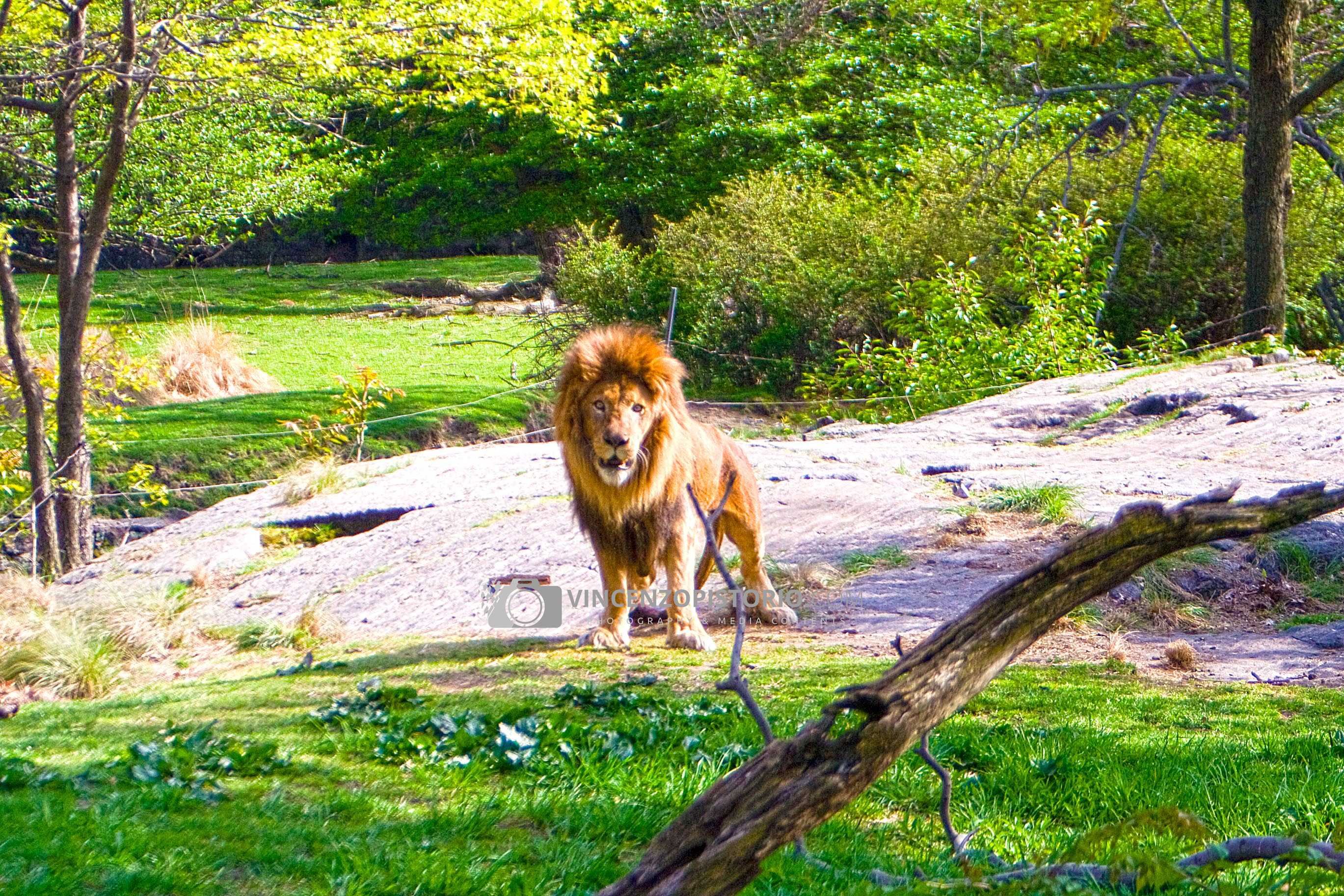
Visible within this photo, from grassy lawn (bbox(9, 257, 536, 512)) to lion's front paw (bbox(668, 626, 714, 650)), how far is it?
8067 millimetres

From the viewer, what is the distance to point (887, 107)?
91.0ft

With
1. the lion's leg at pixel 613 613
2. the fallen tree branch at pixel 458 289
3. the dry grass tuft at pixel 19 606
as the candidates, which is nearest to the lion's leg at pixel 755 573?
the lion's leg at pixel 613 613

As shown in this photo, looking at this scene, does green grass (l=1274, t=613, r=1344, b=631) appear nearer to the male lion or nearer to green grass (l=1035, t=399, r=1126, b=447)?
the male lion

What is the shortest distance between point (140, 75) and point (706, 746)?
311 inches

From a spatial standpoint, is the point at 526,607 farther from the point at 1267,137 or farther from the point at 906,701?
the point at 1267,137

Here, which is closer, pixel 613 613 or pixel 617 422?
pixel 617 422

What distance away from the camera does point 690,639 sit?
7.74 metres

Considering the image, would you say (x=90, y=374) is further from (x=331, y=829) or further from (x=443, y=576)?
(x=331, y=829)

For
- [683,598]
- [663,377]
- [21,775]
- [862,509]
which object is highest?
[663,377]

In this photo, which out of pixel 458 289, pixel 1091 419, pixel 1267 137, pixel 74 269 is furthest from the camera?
pixel 458 289

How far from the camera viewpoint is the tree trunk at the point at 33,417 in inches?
458

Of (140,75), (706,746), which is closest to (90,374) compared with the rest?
(140,75)

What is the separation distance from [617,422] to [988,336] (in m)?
11.2

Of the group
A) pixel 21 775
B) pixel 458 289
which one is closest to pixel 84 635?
pixel 21 775
